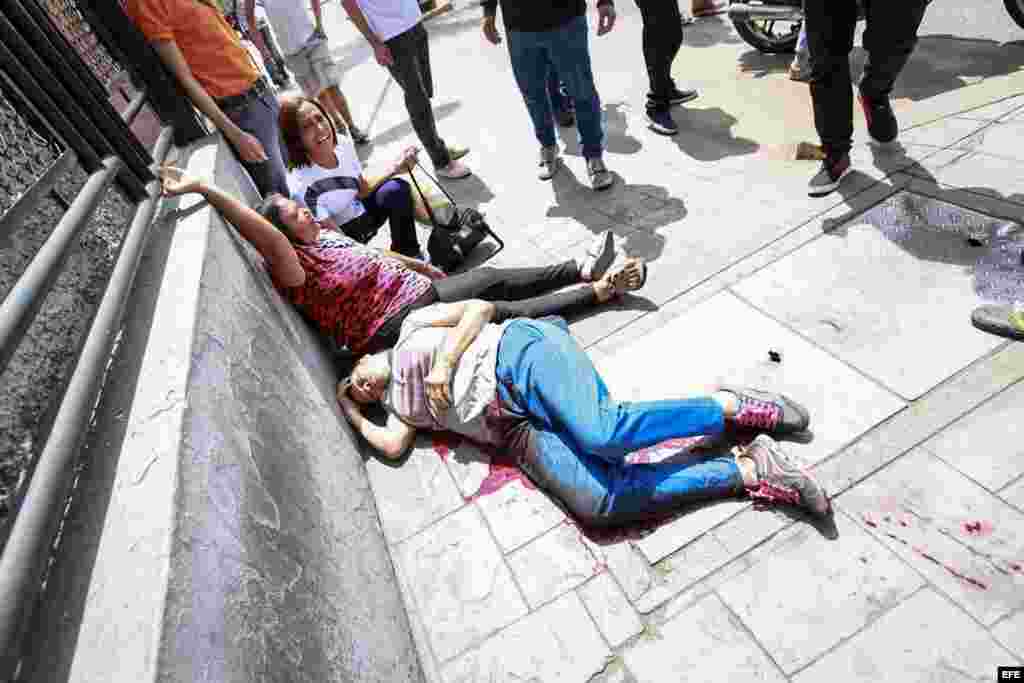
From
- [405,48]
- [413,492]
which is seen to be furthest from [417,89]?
[413,492]

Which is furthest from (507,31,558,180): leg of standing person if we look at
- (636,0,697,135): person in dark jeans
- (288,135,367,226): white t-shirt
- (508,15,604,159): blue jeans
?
(288,135,367,226): white t-shirt

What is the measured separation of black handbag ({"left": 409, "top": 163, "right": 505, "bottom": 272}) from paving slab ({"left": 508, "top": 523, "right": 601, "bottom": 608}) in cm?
211

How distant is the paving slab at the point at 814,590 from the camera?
5.54ft

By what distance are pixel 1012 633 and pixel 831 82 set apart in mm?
2891

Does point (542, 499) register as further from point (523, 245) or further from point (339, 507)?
point (523, 245)

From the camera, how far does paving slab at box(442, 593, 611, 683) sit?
1.82 metres

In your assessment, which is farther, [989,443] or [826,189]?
[826,189]

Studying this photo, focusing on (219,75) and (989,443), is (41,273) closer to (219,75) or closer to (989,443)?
(219,75)

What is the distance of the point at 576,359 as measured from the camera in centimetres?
231

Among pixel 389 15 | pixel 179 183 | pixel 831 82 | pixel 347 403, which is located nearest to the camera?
pixel 179 183

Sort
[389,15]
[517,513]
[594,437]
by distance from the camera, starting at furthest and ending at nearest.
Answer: [389,15] < [517,513] < [594,437]

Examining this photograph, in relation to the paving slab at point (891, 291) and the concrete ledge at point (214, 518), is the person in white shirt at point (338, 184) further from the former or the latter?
the paving slab at point (891, 291)

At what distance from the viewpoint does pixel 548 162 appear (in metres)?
4.50

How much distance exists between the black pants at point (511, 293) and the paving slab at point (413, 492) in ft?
1.85
